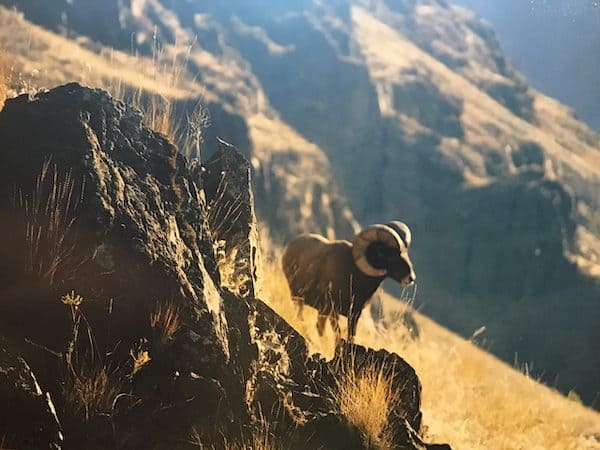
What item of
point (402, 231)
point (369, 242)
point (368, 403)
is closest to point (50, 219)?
point (368, 403)

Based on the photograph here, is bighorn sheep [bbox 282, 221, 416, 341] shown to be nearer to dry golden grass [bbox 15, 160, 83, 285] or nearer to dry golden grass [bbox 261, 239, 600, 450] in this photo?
dry golden grass [bbox 261, 239, 600, 450]

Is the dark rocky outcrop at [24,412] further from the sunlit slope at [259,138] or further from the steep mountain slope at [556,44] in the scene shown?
the sunlit slope at [259,138]

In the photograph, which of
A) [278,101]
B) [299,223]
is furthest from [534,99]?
[299,223]

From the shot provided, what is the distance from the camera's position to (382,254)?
9.21 meters

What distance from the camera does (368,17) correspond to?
58.2 m

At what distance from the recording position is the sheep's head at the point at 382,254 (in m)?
9.16

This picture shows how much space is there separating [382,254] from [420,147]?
35.7m

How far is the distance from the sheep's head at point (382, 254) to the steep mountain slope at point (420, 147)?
15.4 meters

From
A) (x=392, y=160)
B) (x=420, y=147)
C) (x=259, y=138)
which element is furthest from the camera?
(x=420, y=147)

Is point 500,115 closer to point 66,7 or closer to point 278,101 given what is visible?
point 278,101

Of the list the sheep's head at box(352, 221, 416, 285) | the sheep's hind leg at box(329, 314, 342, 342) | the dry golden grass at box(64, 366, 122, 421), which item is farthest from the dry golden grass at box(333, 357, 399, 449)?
the sheep's head at box(352, 221, 416, 285)

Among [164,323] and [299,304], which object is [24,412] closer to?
[164,323]

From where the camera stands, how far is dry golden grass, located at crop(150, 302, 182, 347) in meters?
4.03

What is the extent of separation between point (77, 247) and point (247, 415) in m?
1.49
